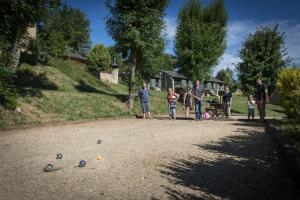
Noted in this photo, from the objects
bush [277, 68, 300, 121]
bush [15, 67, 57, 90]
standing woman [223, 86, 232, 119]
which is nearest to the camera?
bush [277, 68, 300, 121]

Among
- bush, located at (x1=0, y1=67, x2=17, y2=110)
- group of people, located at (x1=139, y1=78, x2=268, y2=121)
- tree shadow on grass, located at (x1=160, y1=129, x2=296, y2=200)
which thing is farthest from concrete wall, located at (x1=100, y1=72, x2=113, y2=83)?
tree shadow on grass, located at (x1=160, y1=129, x2=296, y2=200)

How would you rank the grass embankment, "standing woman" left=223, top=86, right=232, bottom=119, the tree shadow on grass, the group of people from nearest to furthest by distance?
the tree shadow on grass < the grass embankment < the group of people < "standing woman" left=223, top=86, right=232, bottom=119

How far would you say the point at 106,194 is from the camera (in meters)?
4.70

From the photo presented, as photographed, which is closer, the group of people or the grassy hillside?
the group of people

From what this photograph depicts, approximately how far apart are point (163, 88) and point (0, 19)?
64.3 meters

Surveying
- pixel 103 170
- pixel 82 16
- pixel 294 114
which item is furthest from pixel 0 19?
pixel 82 16

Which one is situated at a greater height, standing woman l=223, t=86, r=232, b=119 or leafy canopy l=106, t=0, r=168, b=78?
leafy canopy l=106, t=0, r=168, b=78

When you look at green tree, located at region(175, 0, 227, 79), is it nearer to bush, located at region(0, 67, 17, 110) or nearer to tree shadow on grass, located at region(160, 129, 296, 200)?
bush, located at region(0, 67, 17, 110)

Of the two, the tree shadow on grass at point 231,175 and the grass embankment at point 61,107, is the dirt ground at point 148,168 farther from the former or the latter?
the grass embankment at point 61,107

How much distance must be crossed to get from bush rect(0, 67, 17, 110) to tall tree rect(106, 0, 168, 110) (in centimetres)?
854

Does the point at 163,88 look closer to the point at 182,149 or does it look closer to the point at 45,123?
the point at 45,123

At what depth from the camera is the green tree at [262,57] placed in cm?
2284

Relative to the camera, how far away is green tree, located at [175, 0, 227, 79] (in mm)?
29562

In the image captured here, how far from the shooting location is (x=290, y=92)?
12094mm
